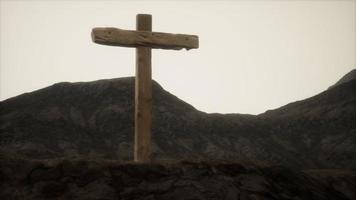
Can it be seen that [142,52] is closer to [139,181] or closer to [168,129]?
[139,181]

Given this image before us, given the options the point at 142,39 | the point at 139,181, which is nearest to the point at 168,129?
the point at 142,39

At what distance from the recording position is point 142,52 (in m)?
8.73

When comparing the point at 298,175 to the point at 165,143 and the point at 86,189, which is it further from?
the point at 165,143

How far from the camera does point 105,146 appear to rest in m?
16.9

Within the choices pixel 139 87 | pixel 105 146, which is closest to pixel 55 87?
pixel 105 146

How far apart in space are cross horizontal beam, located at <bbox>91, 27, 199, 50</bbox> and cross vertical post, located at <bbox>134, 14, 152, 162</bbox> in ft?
0.50

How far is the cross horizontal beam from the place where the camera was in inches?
326

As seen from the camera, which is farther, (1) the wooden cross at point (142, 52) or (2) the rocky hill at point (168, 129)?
(2) the rocky hill at point (168, 129)

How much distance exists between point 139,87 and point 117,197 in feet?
7.18

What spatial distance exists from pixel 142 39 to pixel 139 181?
2.55 metres

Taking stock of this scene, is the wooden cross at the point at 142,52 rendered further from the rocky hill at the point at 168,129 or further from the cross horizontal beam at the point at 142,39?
the rocky hill at the point at 168,129

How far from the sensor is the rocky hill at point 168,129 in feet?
54.2

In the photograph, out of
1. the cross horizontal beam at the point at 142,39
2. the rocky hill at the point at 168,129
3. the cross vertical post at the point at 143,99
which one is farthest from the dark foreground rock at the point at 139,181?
the rocky hill at the point at 168,129

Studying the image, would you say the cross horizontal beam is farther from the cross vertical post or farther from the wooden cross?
the cross vertical post
